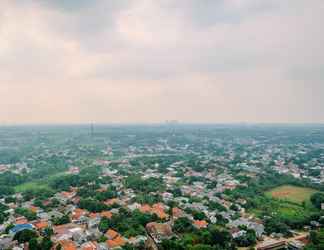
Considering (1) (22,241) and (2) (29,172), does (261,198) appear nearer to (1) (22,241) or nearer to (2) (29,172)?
(1) (22,241)

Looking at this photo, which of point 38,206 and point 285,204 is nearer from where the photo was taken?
point 38,206

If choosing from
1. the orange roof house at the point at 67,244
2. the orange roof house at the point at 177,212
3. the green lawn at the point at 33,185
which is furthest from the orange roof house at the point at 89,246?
the green lawn at the point at 33,185

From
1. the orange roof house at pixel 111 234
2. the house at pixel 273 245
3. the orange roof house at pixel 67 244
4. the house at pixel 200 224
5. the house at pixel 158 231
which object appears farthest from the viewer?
the house at pixel 200 224

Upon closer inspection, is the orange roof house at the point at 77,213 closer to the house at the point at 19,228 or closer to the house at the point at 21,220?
the house at the point at 19,228

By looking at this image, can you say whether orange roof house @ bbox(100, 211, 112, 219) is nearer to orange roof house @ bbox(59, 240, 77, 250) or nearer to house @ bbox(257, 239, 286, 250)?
orange roof house @ bbox(59, 240, 77, 250)

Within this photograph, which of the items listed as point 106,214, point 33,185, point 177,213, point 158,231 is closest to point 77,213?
point 106,214

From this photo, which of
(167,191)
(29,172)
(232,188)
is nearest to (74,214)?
(167,191)

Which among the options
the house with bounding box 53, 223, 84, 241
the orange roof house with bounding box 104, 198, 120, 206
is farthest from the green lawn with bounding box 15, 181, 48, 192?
the house with bounding box 53, 223, 84, 241

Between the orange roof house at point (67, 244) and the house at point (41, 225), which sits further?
the house at point (41, 225)

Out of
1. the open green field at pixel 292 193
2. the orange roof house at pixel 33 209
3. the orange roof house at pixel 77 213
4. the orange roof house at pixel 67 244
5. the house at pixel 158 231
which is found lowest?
the open green field at pixel 292 193
